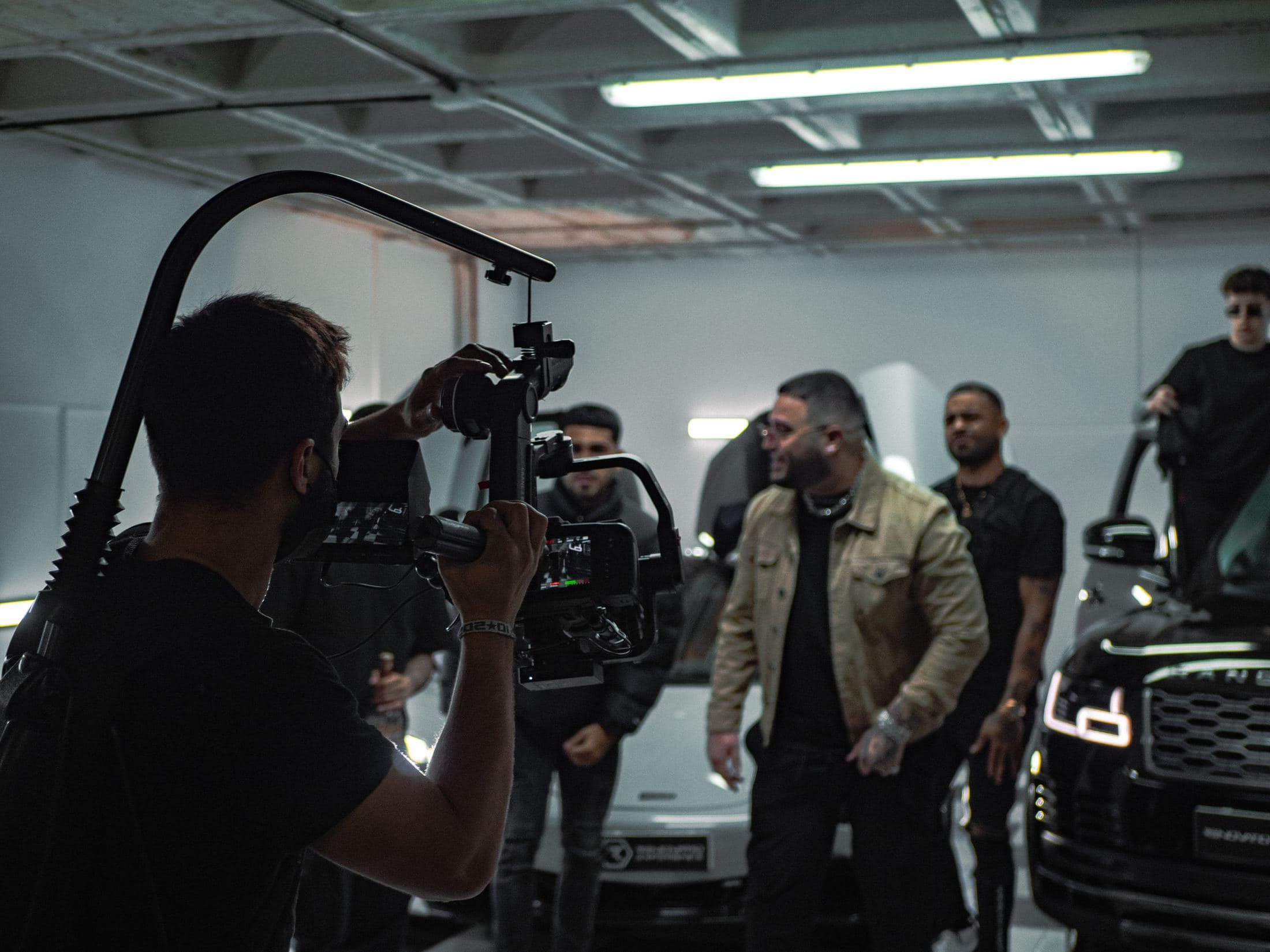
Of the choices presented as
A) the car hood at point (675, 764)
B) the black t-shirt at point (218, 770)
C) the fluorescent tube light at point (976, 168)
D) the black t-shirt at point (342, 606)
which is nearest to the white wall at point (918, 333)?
the fluorescent tube light at point (976, 168)

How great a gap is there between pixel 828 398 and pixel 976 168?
291 cm

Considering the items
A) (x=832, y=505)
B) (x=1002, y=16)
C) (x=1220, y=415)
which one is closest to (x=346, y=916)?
(x=832, y=505)

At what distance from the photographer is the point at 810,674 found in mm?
4164

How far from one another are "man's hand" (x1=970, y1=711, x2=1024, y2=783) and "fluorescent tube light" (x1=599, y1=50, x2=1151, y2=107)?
2.25 metres

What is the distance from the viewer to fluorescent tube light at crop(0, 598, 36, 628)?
17.7 feet

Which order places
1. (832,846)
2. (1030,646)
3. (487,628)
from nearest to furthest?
1. (487,628)
2. (832,846)
3. (1030,646)

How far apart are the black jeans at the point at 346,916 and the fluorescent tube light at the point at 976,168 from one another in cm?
427

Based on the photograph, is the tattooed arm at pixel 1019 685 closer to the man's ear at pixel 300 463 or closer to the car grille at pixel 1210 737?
the car grille at pixel 1210 737

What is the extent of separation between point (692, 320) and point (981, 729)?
565 centimetres

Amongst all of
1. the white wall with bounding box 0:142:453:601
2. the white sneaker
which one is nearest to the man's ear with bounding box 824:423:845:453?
the white sneaker

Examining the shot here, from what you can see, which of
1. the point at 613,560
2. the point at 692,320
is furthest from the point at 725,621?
the point at 692,320

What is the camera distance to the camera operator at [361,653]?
2.50 m

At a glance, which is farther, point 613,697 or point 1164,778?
point 613,697

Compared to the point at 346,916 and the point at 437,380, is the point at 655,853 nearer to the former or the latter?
the point at 346,916
